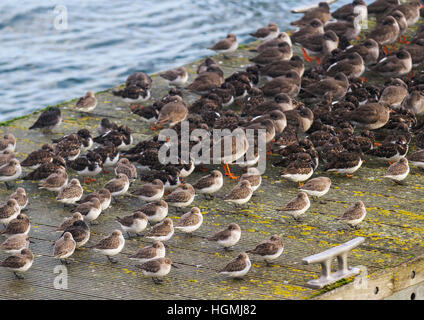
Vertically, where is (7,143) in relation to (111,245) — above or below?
above

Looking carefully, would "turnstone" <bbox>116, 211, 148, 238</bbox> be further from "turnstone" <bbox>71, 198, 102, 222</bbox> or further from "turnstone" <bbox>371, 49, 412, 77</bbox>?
"turnstone" <bbox>371, 49, 412, 77</bbox>

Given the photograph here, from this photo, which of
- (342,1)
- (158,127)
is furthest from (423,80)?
(342,1)

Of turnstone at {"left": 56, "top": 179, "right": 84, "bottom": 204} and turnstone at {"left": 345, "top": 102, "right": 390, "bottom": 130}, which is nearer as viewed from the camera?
turnstone at {"left": 56, "top": 179, "right": 84, "bottom": 204}

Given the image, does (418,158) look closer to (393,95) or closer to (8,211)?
(393,95)

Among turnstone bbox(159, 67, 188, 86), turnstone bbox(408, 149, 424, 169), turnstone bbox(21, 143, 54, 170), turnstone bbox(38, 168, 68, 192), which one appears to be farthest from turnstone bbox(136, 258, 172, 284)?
turnstone bbox(159, 67, 188, 86)

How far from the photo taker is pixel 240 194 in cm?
1251

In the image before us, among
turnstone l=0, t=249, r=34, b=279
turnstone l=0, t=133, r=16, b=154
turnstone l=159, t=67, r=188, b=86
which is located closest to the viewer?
turnstone l=0, t=249, r=34, b=279

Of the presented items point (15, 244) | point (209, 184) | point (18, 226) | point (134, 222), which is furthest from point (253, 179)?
point (15, 244)

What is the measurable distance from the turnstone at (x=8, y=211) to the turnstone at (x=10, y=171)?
63.3 inches

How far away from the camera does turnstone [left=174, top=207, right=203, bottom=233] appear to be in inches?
455

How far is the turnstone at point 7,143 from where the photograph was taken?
14.8 meters

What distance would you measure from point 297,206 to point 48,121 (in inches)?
252

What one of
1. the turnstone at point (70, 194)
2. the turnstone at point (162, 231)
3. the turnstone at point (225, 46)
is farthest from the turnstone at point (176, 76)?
the turnstone at point (162, 231)

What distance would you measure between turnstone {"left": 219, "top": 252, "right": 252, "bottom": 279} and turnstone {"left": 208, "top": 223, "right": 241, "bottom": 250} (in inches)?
28.3
